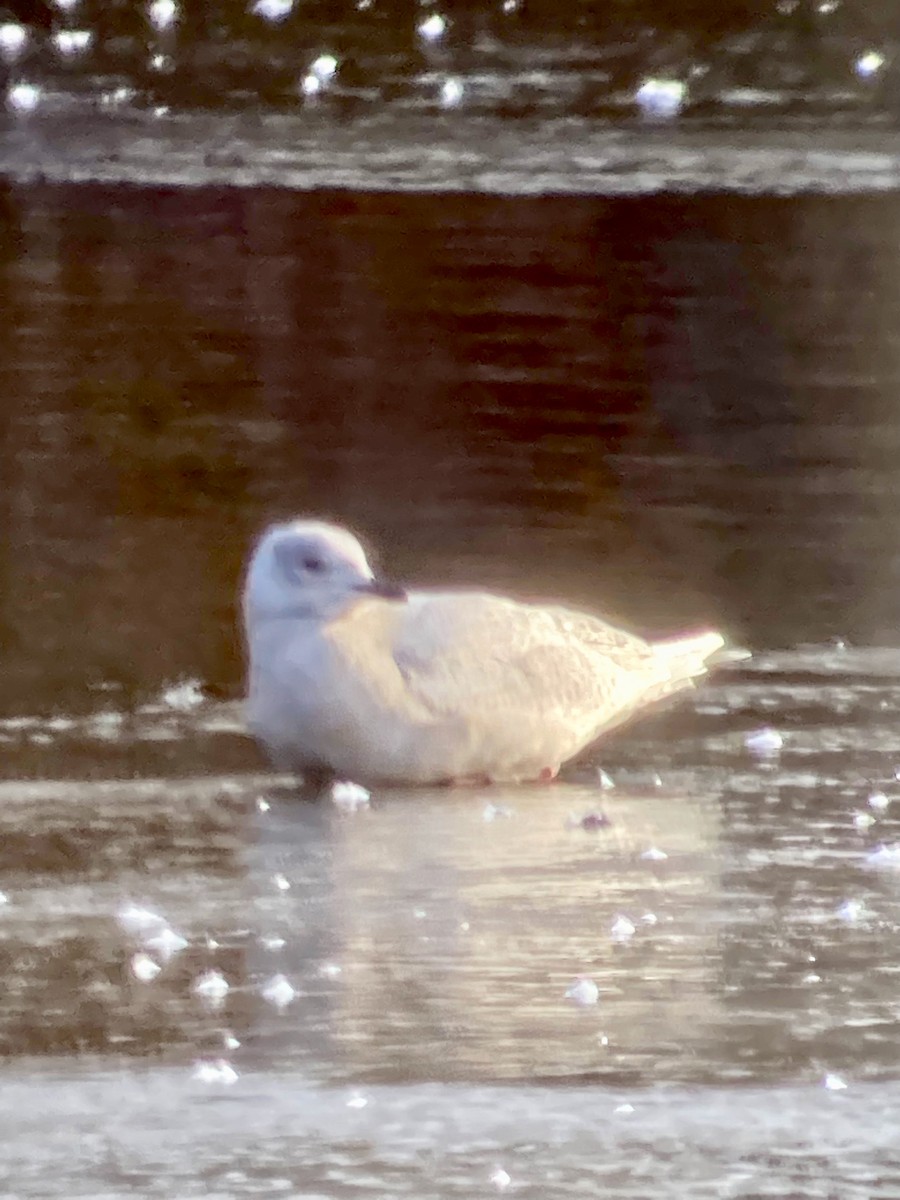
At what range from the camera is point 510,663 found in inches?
95.3

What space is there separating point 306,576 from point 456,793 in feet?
0.94

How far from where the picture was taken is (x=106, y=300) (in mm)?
3719

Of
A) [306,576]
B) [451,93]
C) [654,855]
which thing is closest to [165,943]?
[654,855]

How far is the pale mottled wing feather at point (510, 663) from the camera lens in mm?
2344

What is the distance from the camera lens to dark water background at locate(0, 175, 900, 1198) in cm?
145

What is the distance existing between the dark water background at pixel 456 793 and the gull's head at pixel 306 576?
0.58ft

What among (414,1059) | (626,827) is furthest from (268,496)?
(414,1059)

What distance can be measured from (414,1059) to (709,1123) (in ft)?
0.71

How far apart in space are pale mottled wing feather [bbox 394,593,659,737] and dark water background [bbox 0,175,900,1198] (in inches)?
3.0

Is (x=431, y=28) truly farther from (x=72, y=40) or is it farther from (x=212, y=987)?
(x=212, y=987)

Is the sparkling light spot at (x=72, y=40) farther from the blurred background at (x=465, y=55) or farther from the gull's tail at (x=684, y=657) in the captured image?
the gull's tail at (x=684, y=657)

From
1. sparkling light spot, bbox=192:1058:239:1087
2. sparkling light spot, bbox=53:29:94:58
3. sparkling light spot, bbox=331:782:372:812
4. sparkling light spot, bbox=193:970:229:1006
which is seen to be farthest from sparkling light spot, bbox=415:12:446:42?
sparkling light spot, bbox=192:1058:239:1087

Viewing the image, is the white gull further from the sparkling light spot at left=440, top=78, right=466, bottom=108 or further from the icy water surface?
the sparkling light spot at left=440, top=78, right=466, bottom=108

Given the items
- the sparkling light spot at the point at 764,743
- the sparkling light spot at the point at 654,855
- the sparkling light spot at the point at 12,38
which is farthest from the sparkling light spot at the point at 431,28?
the sparkling light spot at the point at 654,855
